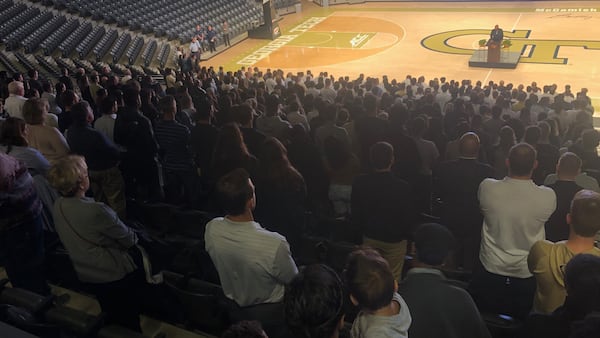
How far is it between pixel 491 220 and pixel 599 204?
2.93 feet

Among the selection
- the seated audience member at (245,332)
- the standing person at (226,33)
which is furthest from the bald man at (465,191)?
the standing person at (226,33)

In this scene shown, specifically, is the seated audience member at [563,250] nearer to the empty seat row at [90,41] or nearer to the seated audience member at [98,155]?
the seated audience member at [98,155]

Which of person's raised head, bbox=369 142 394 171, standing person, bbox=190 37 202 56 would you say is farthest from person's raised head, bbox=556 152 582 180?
standing person, bbox=190 37 202 56

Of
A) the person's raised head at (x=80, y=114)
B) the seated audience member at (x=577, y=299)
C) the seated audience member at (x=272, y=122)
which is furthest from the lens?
the seated audience member at (x=272, y=122)

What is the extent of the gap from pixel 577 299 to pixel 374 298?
1.19 metres

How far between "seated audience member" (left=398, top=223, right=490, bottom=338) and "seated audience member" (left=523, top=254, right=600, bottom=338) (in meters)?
0.52

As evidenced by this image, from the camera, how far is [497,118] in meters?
8.17

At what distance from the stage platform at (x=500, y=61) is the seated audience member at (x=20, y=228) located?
16734mm

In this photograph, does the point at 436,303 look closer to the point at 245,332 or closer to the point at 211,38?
the point at 245,332

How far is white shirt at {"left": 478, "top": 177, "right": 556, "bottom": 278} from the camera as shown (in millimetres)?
3957

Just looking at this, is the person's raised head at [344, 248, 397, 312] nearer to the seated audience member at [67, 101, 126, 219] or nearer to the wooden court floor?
the seated audience member at [67, 101, 126, 219]

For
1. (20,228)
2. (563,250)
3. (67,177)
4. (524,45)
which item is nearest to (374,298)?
(563,250)

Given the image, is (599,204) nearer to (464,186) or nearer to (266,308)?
(464,186)

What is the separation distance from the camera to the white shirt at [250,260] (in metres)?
3.27
